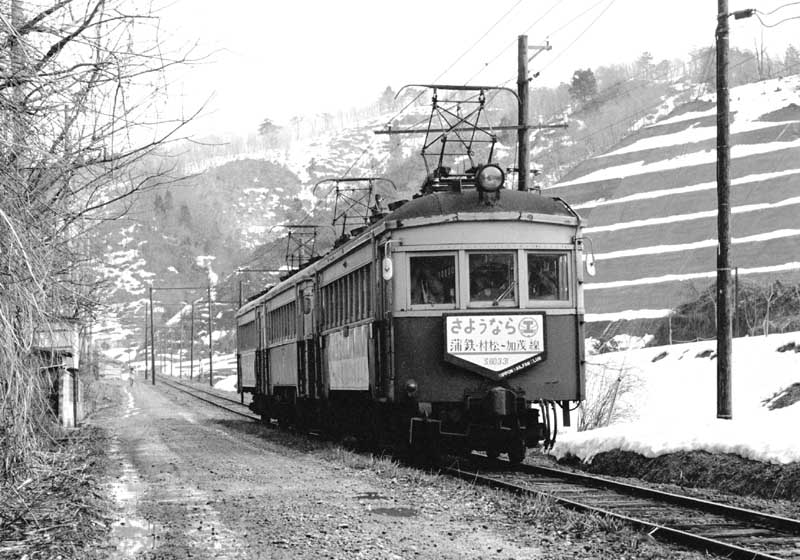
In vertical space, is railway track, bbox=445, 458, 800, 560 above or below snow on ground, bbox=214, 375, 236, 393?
above

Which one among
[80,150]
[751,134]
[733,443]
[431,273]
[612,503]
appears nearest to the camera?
[80,150]

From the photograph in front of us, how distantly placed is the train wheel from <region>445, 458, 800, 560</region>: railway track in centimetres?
75

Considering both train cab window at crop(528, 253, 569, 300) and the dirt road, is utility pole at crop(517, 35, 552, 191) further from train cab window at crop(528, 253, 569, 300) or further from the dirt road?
the dirt road

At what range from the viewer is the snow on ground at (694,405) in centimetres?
1206

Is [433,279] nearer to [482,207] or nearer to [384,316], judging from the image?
[384,316]

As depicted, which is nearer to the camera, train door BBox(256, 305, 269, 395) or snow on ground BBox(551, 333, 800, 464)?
snow on ground BBox(551, 333, 800, 464)

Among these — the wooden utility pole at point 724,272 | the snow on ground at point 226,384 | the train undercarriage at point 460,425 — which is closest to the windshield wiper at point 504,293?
the train undercarriage at point 460,425

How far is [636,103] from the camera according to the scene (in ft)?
614

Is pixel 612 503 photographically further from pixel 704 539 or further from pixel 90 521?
pixel 90 521

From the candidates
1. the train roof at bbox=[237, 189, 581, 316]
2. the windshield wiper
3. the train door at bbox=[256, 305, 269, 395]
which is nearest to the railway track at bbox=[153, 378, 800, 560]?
the windshield wiper

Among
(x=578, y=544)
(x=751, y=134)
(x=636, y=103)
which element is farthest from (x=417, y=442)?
(x=636, y=103)

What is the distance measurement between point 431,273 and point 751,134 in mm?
96108

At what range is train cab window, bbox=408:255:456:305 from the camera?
41.2 feet

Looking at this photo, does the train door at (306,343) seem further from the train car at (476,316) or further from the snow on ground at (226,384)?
the snow on ground at (226,384)
